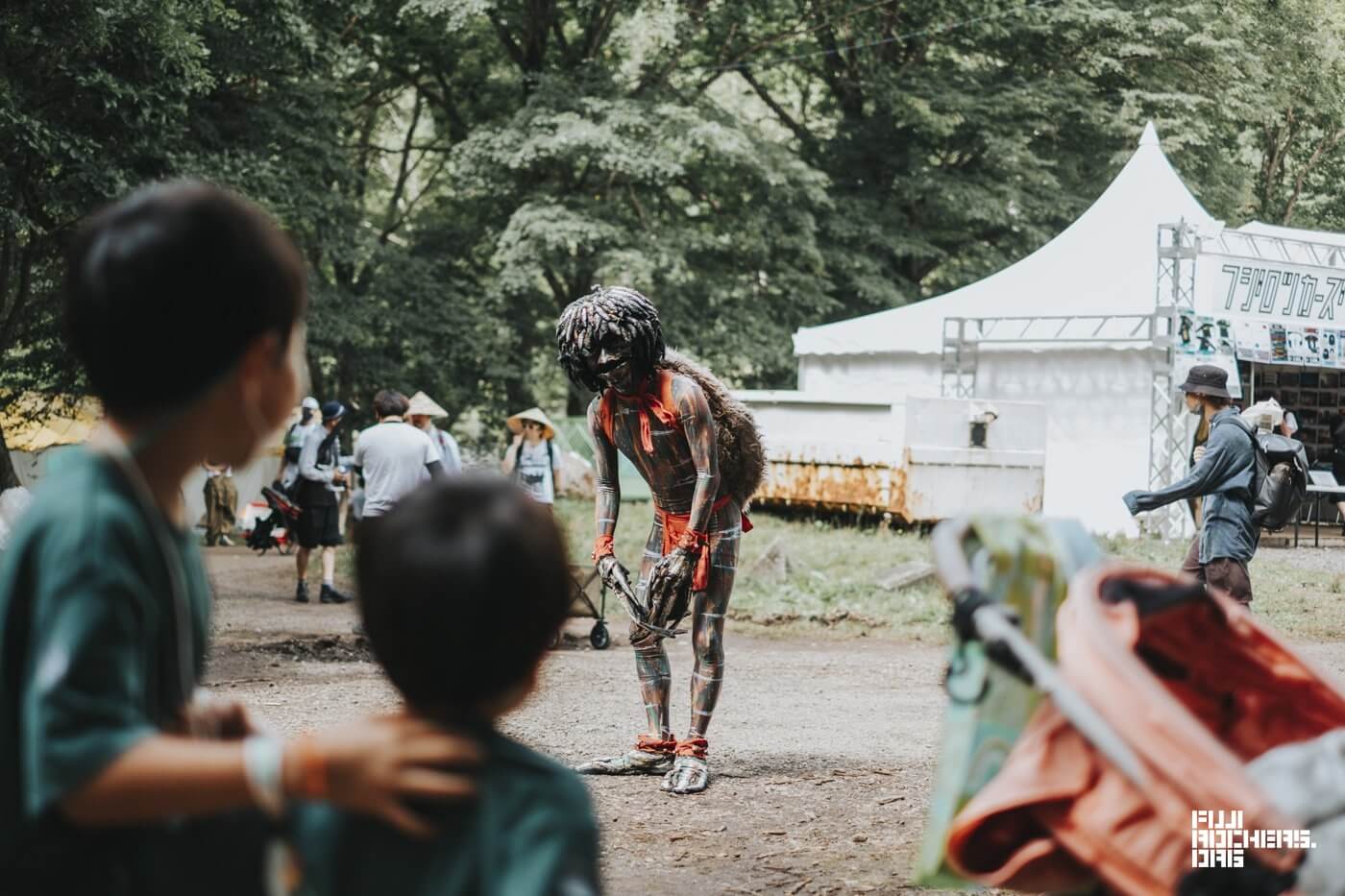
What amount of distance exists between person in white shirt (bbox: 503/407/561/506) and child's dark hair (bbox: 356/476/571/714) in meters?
12.0

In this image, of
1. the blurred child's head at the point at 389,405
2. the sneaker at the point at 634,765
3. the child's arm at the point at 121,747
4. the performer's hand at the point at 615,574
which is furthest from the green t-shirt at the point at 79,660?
the blurred child's head at the point at 389,405

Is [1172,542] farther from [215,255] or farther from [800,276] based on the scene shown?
[215,255]

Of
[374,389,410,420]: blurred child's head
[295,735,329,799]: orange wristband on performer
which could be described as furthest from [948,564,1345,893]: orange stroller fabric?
[374,389,410,420]: blurred child's head

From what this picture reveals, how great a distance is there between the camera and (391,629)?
5.70 feet

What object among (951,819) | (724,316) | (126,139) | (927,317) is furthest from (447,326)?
(951,819)

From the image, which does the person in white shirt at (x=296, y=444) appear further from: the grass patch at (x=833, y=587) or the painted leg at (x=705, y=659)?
the painted leg at (x=705, y=659)

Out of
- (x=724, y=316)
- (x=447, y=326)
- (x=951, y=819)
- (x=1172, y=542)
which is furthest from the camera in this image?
(x=724, y=316)

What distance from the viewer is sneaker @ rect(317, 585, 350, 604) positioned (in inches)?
566

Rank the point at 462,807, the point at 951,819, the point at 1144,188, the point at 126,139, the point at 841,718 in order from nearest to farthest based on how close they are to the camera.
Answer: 1. the point at 462,807
2. the point at 951,819
3. the point at 841,718
4. the point at 126,139
5. the point at 1144,188

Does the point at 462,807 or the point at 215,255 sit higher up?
the point at 215,255

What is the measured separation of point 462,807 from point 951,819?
4.20 feet

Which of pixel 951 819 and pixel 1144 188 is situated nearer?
pixel 951 819

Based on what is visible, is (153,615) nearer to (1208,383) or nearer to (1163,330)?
(1208,383)

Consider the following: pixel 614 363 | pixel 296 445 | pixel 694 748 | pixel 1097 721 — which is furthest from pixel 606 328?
pixel 296 445
